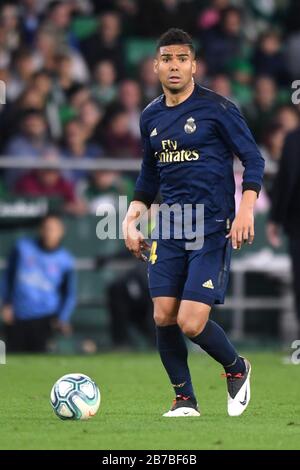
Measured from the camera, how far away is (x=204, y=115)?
808 centimetres

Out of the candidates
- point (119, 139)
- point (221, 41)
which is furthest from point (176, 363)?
point (221, 41)

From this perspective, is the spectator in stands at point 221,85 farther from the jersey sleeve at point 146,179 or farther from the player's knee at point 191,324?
the player's knee at point 191,324

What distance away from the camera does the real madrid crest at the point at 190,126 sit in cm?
806

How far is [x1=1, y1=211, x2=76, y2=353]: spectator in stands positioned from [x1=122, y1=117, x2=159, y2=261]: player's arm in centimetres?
562

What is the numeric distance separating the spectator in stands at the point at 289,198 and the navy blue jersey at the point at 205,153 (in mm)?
4506

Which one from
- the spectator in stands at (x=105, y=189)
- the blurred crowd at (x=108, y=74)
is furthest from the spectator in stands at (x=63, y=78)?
the spectator in stands at (x=105, y=189)

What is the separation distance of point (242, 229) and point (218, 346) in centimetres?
77

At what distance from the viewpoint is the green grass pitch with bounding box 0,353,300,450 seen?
6930mm

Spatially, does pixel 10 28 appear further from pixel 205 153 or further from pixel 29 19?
pixel 205 153

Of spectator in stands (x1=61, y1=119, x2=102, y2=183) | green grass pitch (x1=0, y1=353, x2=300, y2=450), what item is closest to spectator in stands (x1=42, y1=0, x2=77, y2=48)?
spectator in stands (x1=61, y1=119, x2=102, y2=183)
